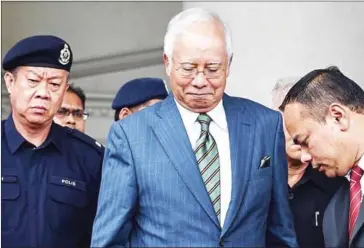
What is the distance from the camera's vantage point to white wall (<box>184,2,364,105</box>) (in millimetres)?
4828

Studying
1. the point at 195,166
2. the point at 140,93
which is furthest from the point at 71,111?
the point at 195,166

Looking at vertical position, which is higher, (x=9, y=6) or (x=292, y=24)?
→ (x=9, y=6)

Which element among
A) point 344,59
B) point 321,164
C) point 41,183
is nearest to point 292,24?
point 344,59

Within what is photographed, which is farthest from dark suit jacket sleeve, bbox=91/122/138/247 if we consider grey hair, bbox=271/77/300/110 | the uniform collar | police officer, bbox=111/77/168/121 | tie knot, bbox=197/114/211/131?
police officer, bbox=111/77/168/121

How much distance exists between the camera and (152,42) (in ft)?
21.7

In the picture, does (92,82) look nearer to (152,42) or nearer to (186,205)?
(152,42)

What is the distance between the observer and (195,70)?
3340 mm

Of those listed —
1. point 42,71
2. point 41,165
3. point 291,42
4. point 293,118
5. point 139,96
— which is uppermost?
point 291,42

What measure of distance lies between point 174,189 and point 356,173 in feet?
2.45

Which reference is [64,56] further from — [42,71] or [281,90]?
[281,90]

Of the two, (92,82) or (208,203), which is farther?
(92,82)

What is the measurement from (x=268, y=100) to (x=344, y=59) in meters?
0.40

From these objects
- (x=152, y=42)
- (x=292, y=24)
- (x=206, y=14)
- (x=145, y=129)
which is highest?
(x=152, y=42)

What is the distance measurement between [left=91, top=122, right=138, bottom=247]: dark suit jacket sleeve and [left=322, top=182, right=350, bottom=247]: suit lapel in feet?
2.63
